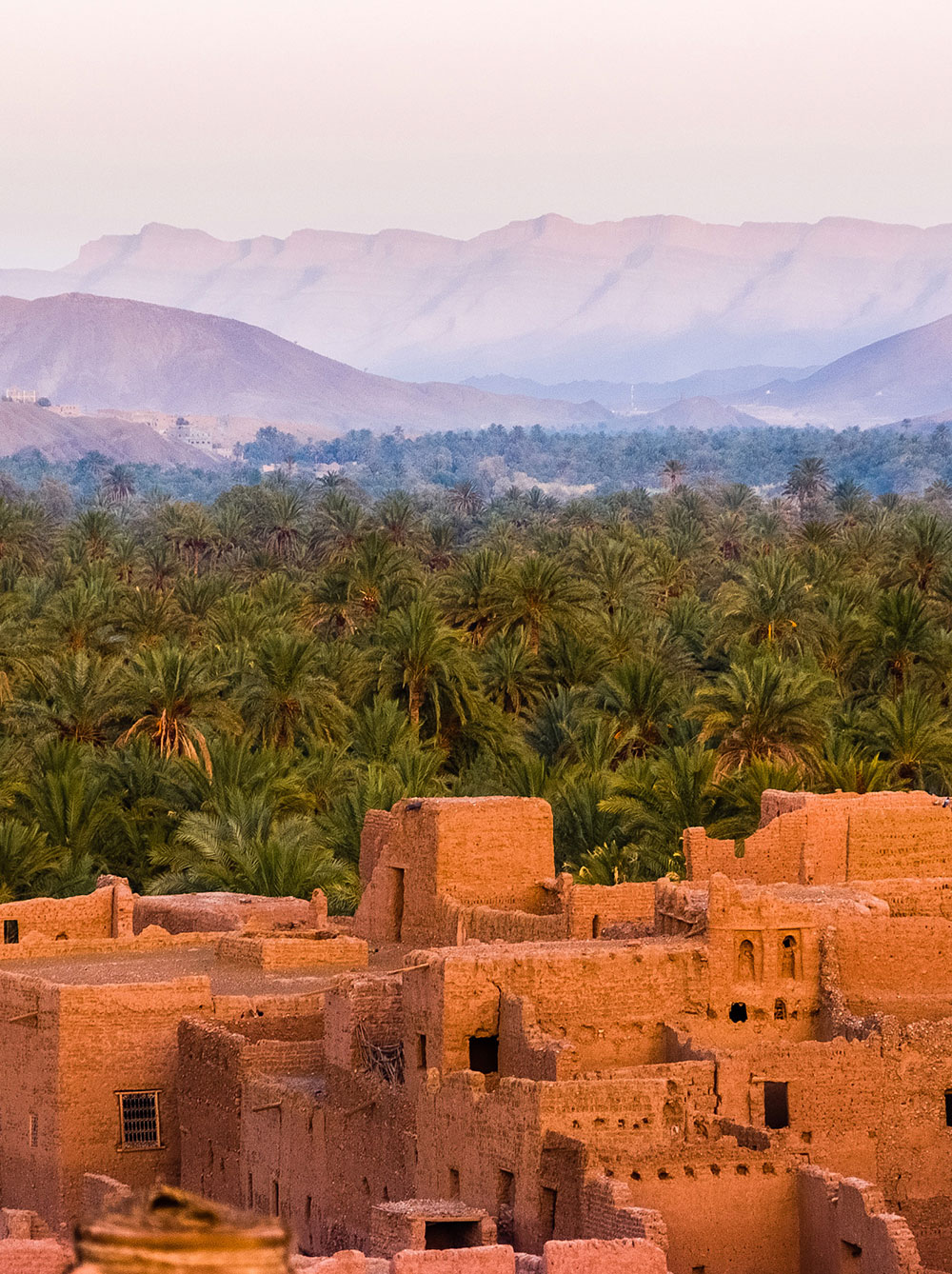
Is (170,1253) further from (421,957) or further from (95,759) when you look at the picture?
(95,759)

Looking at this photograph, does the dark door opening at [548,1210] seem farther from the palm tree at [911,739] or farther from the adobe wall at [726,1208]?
the palm tree at [911,739]

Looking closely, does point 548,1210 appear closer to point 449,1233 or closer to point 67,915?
point 449,1233

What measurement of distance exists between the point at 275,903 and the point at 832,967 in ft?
38.4

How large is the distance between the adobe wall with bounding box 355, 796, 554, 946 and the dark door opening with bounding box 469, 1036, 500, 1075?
6194mm

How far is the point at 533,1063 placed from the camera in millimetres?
22359

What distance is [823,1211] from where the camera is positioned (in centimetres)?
2044

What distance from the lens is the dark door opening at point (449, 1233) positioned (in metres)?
19.8

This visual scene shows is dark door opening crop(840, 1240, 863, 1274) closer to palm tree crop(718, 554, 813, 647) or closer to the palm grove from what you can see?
the palm grove

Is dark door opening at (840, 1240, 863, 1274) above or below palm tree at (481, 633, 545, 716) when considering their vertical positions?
below

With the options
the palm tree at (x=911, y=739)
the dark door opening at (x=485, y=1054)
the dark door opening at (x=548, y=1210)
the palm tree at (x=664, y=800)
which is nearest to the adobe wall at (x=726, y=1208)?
the dark door opening at (x=548, y=1210)

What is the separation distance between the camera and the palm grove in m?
39.2

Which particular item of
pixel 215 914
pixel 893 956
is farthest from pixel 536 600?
pixel 893 956

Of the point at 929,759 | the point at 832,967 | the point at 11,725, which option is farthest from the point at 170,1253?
the point at 11,725

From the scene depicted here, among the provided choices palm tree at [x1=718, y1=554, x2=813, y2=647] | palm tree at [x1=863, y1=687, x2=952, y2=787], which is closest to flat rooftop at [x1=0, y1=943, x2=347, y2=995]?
palm tree at [x1=863, y1=687, x2=952, y2=787]
